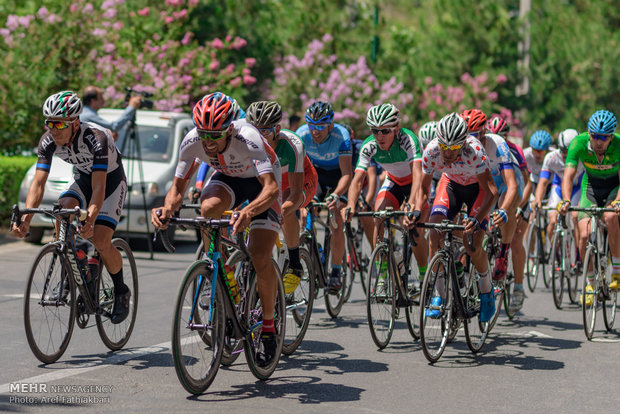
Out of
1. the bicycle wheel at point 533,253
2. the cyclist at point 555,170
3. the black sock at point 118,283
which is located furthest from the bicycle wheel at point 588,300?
the black sock at point 118,283

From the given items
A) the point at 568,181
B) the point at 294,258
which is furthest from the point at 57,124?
the point at 568,181

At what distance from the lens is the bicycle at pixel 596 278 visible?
31.2 feet

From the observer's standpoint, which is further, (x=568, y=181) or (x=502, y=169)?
(x=568, y=181)

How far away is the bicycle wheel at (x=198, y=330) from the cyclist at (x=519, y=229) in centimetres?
476

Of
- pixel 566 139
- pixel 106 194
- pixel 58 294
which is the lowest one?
pixel 58 294

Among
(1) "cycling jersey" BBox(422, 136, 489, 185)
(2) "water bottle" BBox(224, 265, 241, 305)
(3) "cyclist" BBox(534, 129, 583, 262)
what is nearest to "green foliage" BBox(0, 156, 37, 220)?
(3) "cyclist" BBox(534, 129, 583, 262)

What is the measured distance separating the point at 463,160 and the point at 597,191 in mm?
2687

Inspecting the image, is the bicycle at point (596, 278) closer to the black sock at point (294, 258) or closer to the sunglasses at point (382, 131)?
the sunglasses at point (382, 131)

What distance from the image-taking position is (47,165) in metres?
7.68

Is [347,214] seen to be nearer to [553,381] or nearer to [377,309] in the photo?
[377,309]

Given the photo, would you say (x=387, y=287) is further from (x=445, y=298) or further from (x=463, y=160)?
(x=463, y=160)

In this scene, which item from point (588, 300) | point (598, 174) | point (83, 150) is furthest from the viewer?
point (598, 174)

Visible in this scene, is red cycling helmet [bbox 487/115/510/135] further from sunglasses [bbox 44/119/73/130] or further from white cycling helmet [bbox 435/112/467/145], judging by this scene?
sunglasses [bbox 44/119/73/130]

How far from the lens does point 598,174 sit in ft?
34.2
